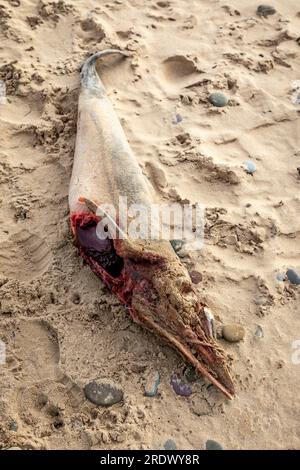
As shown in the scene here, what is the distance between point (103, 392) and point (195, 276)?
806 millimetres

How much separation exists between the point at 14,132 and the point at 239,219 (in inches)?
62.0

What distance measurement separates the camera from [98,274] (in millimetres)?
2842

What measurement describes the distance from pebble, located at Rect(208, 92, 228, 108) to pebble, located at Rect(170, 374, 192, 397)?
2.08 metres

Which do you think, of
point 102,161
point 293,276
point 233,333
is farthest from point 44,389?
point 293,276

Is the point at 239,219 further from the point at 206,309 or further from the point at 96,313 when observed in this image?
the point at 96,313

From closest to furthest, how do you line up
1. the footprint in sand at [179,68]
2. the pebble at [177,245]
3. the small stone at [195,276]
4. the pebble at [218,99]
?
the small stone at [195,276] < the pebble at [177,245] < the pebble at [218,99] < the footprint in sand at [179,68]

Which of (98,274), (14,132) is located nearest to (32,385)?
(98,274)

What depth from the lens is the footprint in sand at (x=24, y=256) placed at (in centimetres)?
288

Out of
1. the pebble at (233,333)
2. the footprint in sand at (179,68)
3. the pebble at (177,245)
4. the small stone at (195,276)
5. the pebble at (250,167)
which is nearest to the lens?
the pebble at (233,333)

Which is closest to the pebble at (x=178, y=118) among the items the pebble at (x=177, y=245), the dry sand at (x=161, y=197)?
the dry sand at (x=161, y=197)

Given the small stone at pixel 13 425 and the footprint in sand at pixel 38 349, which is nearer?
the small stone at pixel 13 425

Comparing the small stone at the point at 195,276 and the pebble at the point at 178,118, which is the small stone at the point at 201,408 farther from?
the pebble at the point at 178,118

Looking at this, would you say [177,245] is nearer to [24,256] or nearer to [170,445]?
[24,256]

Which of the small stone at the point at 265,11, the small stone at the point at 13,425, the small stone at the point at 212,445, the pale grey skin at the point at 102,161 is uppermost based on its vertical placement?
the small stone at the point at 265,11
